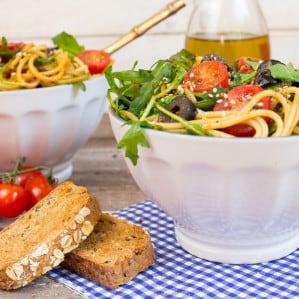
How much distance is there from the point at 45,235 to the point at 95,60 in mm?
874

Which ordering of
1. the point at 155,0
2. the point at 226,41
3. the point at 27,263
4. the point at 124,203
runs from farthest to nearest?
the point at 155,0
the point at 226,41
the point at 124,203
the point at 27,263

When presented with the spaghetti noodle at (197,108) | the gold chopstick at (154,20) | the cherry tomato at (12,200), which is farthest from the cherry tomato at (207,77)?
the gold chopstick at (154,20)

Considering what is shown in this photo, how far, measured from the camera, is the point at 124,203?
6.57 ft

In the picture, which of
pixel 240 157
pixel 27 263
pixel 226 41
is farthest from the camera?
pixel 226 41

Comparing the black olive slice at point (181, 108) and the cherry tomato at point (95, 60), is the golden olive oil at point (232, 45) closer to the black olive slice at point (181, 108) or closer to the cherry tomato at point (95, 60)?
the cherry tomato at point (95, 60)

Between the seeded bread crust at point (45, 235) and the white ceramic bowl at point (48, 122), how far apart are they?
37cm

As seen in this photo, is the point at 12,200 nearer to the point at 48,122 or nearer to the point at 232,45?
the point at 48,122

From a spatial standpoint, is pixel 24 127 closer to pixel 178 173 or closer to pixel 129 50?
pixel 178 173

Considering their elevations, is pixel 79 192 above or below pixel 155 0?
below

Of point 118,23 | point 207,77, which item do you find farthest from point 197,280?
point 118,23

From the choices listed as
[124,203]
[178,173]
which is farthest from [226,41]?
[178,173]

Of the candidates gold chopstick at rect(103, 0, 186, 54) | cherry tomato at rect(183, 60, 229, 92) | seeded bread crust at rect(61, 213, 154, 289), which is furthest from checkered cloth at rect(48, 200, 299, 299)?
gold chopstick at rect(103, 0, 186, 54)

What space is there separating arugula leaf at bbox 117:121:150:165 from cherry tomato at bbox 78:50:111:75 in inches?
34.3

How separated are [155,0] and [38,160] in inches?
55.9
